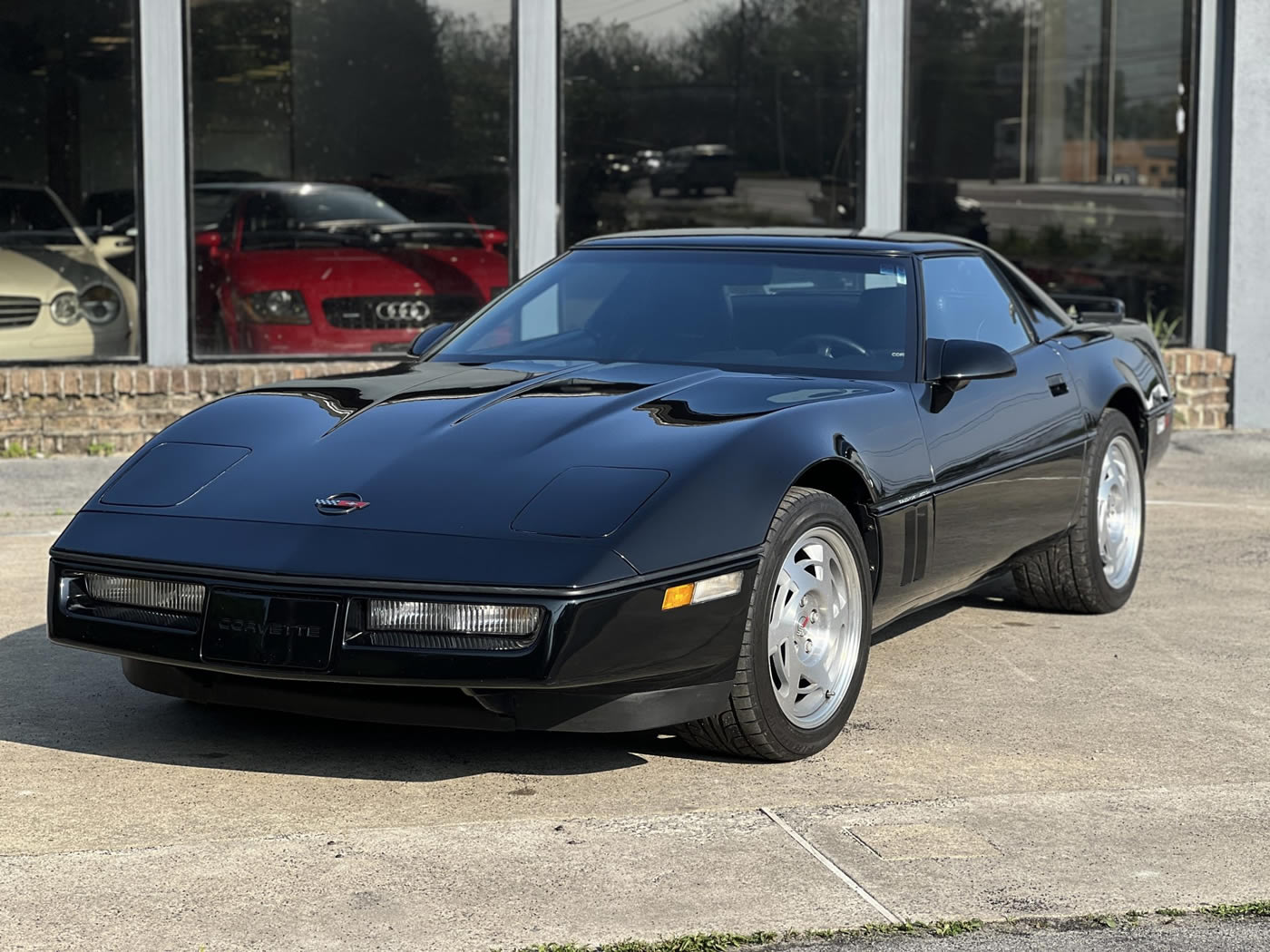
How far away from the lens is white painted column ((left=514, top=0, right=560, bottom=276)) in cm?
1134

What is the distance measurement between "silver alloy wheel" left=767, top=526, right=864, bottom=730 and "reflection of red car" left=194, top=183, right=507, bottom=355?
266 inches

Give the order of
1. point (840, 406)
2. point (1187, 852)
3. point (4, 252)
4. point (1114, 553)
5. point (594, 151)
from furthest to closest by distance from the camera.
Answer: point (594, 151)
point (4, 252)
point (1114, 553)
point (840, 406)
point (1187, 852)

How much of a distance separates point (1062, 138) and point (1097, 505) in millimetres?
6319

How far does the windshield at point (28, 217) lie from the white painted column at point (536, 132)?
2.66 m

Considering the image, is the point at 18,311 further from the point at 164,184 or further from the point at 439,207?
the point at 439,207

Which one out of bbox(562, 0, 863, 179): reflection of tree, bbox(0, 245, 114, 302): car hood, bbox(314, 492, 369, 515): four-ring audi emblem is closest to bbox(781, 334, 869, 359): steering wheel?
bbox(314, 492, 369, 515): four-ring audi emblem

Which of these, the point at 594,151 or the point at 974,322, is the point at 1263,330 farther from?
the point at 974,322

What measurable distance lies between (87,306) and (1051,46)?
632cm

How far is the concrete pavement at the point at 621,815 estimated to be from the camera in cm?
364

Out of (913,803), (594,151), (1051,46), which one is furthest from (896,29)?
(913,803)

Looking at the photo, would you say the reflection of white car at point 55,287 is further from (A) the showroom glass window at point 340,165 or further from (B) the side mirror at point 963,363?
(B) the side mirror at point 963,363

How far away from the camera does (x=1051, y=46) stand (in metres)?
12.3

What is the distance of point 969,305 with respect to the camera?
6207 millimetres

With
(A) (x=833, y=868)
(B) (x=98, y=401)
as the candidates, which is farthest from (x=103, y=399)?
(A) (x=833, y=868)
